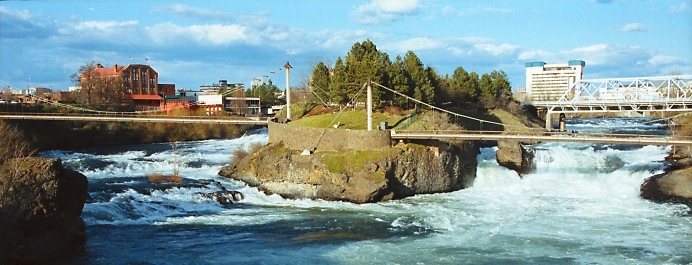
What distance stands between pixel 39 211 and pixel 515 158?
110ft

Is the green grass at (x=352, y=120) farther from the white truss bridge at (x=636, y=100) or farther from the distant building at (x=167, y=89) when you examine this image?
the distant building at (x=167, y=89)

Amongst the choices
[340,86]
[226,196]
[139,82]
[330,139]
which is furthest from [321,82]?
[139,82]

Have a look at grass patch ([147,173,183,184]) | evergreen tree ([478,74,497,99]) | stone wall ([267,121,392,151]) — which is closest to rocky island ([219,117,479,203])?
stone wall ([267,121,392,151])

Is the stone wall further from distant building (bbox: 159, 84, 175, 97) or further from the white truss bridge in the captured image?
distant building (bbox: 159, 84, 175, 97)

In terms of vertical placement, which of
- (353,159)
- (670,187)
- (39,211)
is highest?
(353,159)

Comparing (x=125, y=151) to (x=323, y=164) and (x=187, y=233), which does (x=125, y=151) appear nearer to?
(x=323, y=164)

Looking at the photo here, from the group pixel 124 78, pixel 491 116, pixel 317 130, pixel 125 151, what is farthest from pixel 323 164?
pixel 124 78

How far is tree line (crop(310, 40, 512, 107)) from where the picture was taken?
54438mm

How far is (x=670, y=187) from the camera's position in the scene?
36.2 metres

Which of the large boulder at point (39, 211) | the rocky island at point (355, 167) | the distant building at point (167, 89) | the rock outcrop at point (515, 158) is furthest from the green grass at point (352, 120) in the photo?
the distant building at point (167, 89)

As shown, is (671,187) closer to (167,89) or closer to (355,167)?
(355,167)

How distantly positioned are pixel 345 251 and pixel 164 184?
17.8 metres

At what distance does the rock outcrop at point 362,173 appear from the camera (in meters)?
35.5

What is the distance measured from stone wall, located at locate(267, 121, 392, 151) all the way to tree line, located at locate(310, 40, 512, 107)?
7278mm
